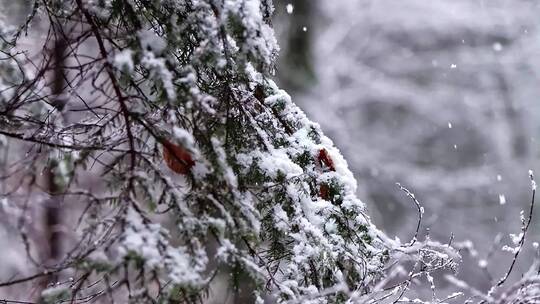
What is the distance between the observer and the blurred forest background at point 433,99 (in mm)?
12742

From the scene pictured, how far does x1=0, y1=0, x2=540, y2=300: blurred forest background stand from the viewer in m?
12.7

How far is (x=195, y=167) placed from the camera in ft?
7.22

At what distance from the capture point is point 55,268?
2.06 m

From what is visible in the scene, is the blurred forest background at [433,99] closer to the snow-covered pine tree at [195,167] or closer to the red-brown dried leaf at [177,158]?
the snow-covered pine tree at [195,167]

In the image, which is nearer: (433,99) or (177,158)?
(177,158)

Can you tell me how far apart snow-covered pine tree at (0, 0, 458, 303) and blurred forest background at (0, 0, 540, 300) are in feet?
30.1

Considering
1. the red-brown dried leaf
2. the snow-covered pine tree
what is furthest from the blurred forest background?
the red-brown dried leaf

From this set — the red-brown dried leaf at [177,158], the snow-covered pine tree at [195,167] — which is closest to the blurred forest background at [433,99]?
the snow-covered pine tree at [195,167]

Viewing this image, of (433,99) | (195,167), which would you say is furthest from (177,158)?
(433,99)

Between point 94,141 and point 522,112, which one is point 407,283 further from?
point 522,112

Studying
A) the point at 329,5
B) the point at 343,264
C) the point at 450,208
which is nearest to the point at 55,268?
the point at 343,264

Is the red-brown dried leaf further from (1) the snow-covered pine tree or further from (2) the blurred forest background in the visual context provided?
(2) the blurred forest background

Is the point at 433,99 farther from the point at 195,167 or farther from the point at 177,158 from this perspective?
the point at 177,158

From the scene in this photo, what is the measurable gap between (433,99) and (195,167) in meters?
12.0
